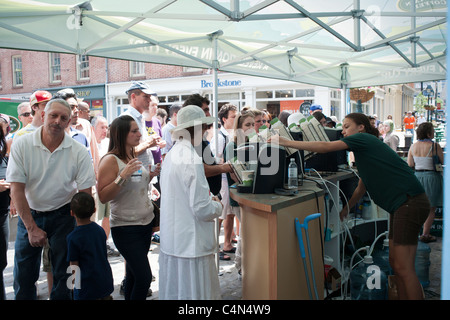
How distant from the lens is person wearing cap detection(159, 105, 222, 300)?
8.34 ft

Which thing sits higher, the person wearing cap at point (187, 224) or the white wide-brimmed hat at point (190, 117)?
the white wide-brimmed hat at point (190, 117)

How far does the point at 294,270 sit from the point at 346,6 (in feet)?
15.0

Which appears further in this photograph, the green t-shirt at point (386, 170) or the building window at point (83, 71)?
the building window at point (83, 71)

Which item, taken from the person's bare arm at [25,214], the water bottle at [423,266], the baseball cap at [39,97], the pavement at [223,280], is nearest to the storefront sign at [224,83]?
the pavement at [223,280]

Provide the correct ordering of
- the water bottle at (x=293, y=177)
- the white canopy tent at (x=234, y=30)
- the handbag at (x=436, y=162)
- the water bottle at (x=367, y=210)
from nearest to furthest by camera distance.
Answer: the water bottle at (x=293, y=177) → the white canopy tent at (x=234, y=30) → the water bottle at (x=367, y=210) → the handbag at (x=436, y=162)

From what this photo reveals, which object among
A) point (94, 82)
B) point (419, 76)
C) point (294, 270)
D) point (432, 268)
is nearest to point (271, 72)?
point (419, 76)

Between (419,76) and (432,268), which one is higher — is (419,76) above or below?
above

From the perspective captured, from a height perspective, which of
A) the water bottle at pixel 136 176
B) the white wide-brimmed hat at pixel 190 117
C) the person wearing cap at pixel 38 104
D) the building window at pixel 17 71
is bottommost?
the water bottle at pixel 136 176

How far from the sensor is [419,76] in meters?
8.70

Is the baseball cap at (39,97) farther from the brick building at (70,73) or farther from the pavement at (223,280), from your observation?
the brick building at (70,73)

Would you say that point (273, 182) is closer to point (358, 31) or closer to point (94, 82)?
point (358, 31)

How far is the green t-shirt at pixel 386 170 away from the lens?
10.6 ft

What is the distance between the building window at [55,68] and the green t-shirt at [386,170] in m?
22.7
